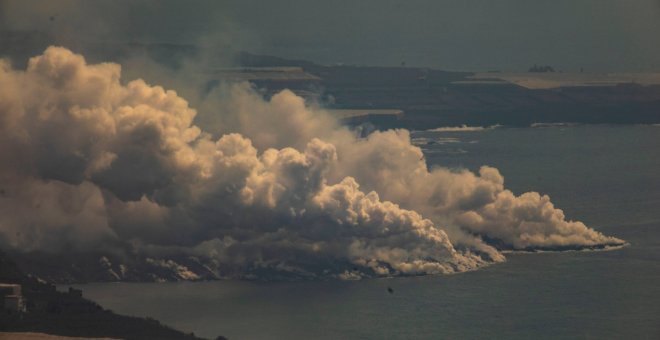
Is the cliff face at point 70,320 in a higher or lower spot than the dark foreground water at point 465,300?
lower

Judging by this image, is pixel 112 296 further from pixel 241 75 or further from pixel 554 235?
pixel 241 75

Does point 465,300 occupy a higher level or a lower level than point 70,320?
higher

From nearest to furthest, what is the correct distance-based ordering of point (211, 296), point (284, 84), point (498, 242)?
point (211, 296) < point (498, 242) < point (284, 84)

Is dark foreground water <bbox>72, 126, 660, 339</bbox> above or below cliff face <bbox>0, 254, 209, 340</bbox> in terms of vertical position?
above

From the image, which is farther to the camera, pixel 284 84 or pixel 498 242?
pixel 284 84

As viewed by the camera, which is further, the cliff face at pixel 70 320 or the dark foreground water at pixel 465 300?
the dark foreground water at pixel 465 300

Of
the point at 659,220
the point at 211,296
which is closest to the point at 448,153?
the point at 659,220

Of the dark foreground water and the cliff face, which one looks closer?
the cliff face

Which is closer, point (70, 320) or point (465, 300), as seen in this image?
point (70, 320)
